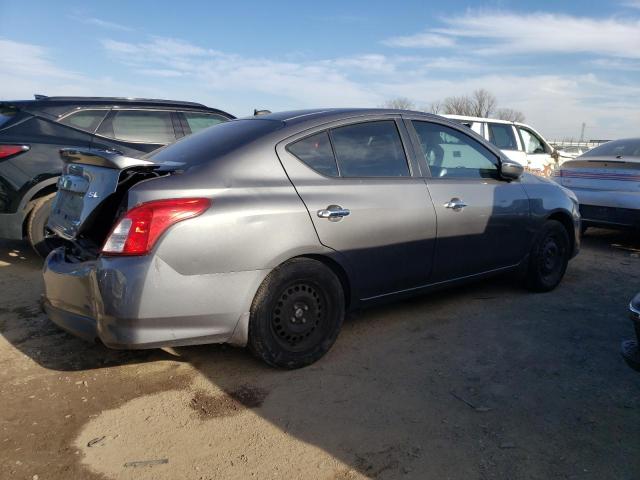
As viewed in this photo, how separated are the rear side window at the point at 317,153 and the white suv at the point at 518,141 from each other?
707cm

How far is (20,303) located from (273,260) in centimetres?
270

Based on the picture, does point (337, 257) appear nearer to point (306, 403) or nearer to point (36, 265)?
point (306, 403)

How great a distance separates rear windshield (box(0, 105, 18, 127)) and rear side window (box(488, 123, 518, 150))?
8.19 m

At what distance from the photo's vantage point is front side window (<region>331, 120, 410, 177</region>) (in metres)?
3.59

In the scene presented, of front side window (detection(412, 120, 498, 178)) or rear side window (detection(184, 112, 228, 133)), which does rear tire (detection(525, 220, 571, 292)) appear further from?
rear side window (detection(184, 112, 228, 133))

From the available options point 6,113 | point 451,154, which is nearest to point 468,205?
point 451,154

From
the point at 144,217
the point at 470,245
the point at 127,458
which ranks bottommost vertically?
the point at 127,458

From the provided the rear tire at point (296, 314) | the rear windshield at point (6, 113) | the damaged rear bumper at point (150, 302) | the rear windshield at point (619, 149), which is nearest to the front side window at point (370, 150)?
the rear tire at point (296, 314)

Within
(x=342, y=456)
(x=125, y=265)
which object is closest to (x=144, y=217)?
(x=125, y=265)

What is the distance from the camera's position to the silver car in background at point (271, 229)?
2816mm

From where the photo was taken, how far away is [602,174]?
22.7 ft

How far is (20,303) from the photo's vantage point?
14.7 feet

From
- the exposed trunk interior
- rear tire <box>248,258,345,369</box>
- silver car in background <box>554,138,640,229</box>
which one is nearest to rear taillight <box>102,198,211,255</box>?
the exposed trunk interior

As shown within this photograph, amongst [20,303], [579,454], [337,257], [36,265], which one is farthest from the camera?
[36,265]
